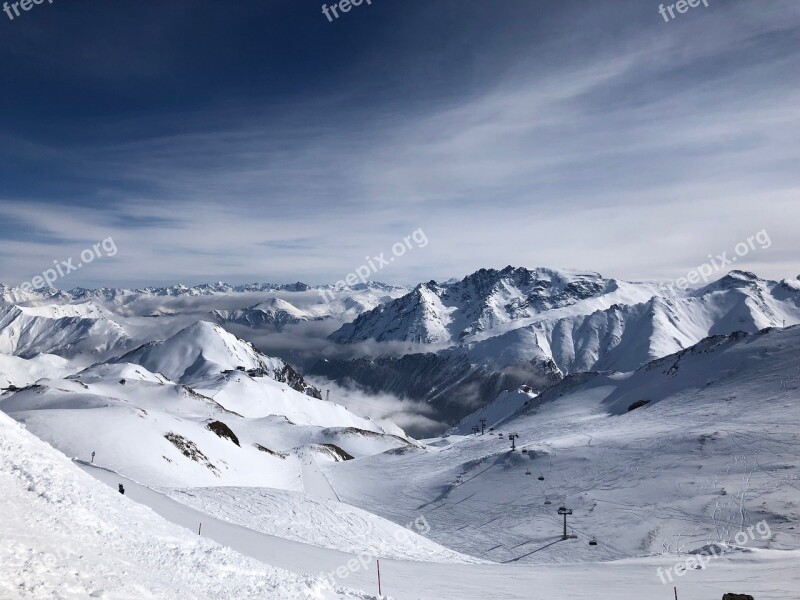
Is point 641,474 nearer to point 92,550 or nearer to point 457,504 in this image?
point 457,504

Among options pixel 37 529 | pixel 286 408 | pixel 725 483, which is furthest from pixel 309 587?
pixel 286 408

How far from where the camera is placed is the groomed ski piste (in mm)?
16078

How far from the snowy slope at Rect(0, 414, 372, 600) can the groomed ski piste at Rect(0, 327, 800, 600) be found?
0.28 ft

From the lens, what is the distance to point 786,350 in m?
72.5

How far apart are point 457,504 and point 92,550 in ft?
158

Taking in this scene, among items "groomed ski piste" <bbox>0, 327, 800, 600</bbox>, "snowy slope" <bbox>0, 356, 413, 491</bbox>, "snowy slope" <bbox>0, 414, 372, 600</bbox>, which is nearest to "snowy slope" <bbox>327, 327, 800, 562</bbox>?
"groomed ski piste" <bbox>0, 327, 800, 600</bbox>

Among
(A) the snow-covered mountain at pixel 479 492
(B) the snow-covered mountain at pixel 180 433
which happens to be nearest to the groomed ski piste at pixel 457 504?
(A) the snow-covered mountain at pixel 479 492

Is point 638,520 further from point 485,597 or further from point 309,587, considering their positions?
point 309,587

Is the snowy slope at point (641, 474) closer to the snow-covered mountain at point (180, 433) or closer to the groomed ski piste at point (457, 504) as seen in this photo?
the groomed ski piste at point (457, 504)

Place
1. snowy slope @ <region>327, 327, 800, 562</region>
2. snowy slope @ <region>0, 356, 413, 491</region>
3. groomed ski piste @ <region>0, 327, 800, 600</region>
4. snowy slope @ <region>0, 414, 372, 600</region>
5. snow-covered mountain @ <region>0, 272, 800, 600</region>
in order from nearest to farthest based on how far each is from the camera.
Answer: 1. snowy slope @ <region>0, 414, 372, 600</region>
2. groomed ski piste @ <region>0, 327, 800, 600</region>
3. snow-covered mountain @ <region>0, 272, 800, 600</region>
4. snowy slope @ <region>327, 327, 800, 562</region>
5. snowy slope @ <region>0, 356, 413, 491</region>

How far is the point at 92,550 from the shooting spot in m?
14.0

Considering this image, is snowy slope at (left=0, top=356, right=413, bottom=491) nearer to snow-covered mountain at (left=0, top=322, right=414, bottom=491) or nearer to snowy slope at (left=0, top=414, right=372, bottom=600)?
snow-covered mountain at (left=0, top=322, right=414, bottom=491)

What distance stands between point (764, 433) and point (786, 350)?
29511 millimetres

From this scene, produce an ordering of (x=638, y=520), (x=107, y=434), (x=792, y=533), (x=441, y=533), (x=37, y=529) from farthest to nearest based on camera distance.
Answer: (x=107, y=434), (x=441, y=533), (x=638, y=520), (x=792, y=533), (x=37, y=529)
